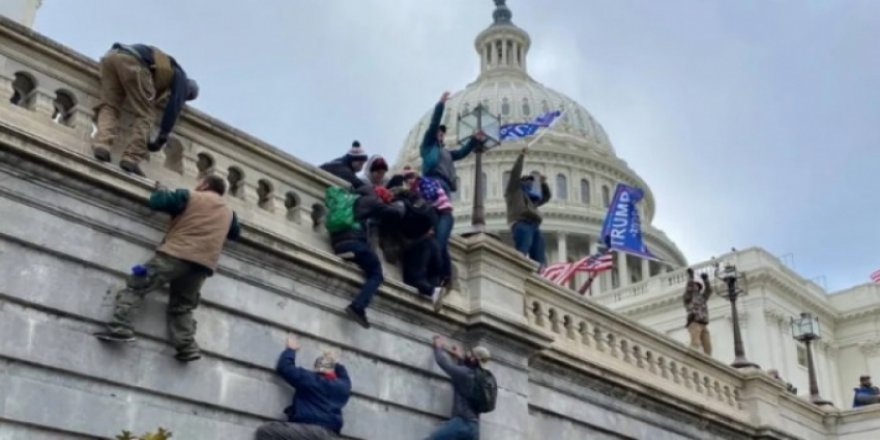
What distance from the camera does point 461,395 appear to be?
12719 millimetres

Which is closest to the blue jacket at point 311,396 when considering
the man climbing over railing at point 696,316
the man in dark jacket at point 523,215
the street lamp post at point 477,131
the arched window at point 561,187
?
the street lamp post at point 477,131

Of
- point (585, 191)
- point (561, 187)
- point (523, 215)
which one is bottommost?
point (523, 215)

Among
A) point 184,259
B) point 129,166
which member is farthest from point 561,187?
point 184,259

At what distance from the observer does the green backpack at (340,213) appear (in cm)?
1242

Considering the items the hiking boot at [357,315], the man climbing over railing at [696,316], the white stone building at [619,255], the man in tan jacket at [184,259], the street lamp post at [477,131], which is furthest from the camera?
the white stone building at [619,255]

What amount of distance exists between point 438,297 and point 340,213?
174 cm

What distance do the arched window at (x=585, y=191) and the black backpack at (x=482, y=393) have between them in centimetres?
8411

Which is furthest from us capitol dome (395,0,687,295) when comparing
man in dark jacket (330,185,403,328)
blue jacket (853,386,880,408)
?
man in dark jacket (330,185,403,328)

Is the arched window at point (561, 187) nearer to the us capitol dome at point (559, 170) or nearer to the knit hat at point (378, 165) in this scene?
the us capitol dome at point (559, 170)

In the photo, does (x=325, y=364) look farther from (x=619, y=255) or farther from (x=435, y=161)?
(x=619, y=255)

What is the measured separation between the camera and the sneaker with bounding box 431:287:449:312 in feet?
43.0

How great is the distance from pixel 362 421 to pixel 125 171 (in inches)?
150

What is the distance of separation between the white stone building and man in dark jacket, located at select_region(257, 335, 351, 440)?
19.0 meters

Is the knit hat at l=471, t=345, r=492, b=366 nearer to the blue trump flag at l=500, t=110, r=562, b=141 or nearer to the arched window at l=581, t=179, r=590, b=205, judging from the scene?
the blue trump flag at l=500, t=110, r=562, b=141
